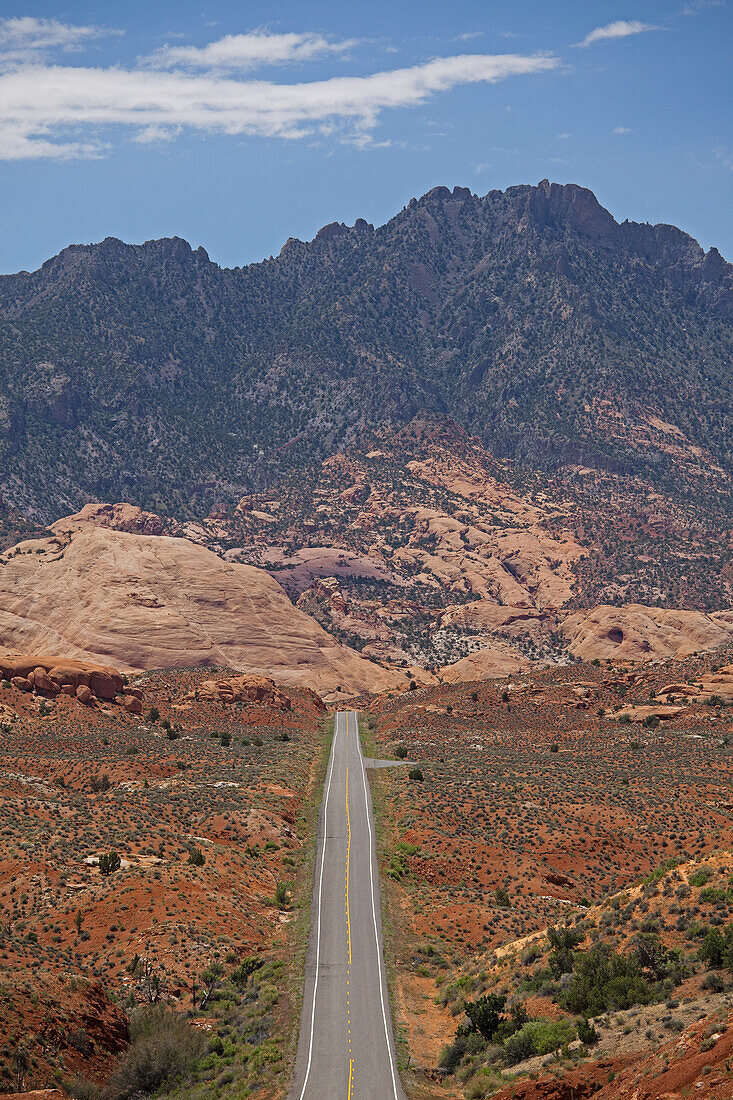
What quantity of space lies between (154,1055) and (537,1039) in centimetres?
1059

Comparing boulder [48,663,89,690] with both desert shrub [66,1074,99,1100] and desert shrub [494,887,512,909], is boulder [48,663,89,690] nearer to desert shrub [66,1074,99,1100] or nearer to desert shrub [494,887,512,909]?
desert shrub [494,887,512,909]

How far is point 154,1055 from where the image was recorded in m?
27.4

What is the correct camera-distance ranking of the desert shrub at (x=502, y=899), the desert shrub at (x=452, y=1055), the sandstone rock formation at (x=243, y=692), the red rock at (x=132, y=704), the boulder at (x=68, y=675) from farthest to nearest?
the sandstone rock formation at (x=243, y=692) → the red rock at (x=132, y=704) → the boulder at (x=68, y=675) → the desert shrub at (x=502, y=899) → the desert shrub at (x=452, y=1055)

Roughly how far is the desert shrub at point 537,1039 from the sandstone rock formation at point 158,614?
8268cm

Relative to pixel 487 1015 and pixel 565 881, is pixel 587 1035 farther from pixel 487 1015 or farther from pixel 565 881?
pixel 565 881

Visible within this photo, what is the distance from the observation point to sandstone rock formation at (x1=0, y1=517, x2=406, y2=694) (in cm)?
10681

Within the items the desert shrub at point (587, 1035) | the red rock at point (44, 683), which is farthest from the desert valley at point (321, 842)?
the red rock at point (44, 683)

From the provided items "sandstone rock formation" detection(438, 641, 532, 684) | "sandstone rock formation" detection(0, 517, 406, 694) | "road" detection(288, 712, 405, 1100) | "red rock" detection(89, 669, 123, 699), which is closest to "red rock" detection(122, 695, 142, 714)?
"red rock" detection(89, 669, 123, 699)

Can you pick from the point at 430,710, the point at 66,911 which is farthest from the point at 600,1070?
the point at 430,710

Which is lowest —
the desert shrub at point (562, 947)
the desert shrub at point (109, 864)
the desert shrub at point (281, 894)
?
the desert shrub at point (281, 894)

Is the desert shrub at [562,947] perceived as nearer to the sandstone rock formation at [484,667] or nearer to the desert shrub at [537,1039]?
the desert shrub at [537,1039]

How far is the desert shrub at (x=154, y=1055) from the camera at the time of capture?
26.6 meters

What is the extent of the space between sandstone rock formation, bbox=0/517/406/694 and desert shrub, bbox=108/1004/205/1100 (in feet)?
250

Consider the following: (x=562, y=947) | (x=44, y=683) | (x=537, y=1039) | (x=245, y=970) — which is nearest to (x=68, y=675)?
(x=44, y=683)
